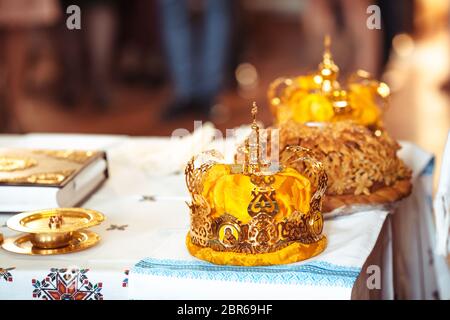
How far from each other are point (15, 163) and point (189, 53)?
371 centimetres

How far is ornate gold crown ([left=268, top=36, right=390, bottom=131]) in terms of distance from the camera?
1963 mm

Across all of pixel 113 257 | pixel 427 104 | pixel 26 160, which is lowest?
pixel 113 257

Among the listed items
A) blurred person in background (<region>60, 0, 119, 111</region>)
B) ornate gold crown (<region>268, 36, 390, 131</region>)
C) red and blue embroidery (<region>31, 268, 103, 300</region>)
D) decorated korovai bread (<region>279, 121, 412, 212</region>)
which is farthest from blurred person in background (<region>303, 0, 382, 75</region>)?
red and blue embroidery (<region>31, 268, 103, 300</region>)

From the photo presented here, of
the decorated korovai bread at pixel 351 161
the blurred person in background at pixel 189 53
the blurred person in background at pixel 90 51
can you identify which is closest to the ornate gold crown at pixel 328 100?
the decorated korovai bread at pixel 351 161

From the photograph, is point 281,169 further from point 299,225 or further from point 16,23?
point 16,23

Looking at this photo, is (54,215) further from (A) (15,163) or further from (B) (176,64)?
(B) (176,64)

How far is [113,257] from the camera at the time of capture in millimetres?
1503

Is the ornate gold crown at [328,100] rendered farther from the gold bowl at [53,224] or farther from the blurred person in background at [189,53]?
the blurred person in background at [189,53]

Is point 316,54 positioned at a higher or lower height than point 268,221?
higher

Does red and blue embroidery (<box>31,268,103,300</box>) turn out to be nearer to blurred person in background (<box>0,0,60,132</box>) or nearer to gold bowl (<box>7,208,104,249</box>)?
gold bowl (<box>7,208,104,249</box>)

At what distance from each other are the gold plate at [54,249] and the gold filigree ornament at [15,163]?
293mm
